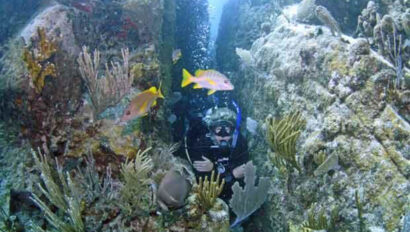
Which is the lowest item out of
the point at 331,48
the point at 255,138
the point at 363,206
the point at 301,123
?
the point at 255,138

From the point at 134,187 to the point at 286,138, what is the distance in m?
2.03

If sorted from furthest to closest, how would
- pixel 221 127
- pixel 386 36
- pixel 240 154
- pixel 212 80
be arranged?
1. pixel 240 154
2. pixel 221 127
3. pixel 386 36
4. pixel 212 80

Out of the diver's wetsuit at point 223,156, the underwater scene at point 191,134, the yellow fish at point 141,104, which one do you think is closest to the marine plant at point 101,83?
the underwater scene at point 191,134

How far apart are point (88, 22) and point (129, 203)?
144 inches

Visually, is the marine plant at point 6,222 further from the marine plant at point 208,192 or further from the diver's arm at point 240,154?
the diver's arm at point 240,154

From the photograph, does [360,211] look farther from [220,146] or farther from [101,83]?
[101,83]

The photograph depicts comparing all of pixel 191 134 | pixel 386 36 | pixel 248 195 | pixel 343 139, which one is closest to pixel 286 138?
pixel 343 139

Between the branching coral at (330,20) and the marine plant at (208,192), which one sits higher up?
the branching coral at (330,20)

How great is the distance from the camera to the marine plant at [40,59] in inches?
157

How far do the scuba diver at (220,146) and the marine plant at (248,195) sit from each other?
728 mm

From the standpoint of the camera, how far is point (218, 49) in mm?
11617

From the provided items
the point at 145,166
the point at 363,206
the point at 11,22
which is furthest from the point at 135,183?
the point at 11,22

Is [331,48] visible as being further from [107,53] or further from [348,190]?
[107,53]

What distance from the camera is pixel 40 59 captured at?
4.16m
